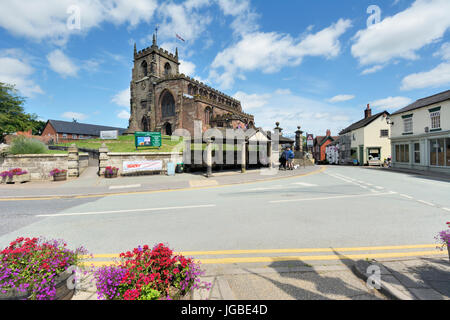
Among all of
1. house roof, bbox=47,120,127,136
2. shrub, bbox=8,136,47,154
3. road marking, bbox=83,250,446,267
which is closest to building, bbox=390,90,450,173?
road marking, bbox=83,250,446,267

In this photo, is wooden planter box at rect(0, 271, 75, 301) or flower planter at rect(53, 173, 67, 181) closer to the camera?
wooden planter box at rect(0, 271, 75, 301)

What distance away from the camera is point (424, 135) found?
1942cm

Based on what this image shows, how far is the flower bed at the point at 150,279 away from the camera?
80.3 inches

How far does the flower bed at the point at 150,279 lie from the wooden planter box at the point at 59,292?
0.43m

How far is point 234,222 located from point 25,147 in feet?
59.9

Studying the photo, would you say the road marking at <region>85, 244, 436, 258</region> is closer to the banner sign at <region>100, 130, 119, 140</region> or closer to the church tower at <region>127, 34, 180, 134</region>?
the banner sign at <region>100, 130, 119, 140</region>

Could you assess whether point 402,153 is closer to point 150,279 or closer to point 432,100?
point 432,100

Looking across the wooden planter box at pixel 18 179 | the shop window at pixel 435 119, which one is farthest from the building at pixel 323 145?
the wooden planter box at pixel 18 179

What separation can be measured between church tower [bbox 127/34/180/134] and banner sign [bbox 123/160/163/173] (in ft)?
96.7

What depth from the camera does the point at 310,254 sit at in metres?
3.55

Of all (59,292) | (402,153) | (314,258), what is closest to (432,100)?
(402,153)

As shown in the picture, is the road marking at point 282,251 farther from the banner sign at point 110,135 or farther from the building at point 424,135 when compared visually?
the banner sign at point 110,135

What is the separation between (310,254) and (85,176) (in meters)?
17.2

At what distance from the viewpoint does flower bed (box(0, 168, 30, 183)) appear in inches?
495
